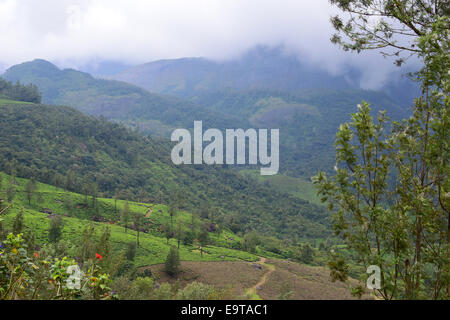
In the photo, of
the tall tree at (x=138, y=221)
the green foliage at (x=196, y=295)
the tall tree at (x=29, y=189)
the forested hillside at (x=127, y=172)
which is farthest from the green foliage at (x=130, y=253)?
the green foliage at (x=196, y=295)

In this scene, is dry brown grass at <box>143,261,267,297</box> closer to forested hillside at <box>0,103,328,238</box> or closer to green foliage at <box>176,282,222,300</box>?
green foliage at <box>176,282,222,300</box>

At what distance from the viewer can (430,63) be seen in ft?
17.2

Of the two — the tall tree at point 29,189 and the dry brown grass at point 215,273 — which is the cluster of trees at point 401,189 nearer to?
the dry brown grass at point 215,273

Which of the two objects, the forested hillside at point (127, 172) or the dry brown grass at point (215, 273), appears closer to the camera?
the dry brown grass at point (215, 273)

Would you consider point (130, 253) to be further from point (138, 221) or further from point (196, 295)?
point (196, 295)

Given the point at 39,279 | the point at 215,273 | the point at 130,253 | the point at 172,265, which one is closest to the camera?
the point at 39,279

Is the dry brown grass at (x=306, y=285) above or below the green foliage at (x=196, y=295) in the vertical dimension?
below

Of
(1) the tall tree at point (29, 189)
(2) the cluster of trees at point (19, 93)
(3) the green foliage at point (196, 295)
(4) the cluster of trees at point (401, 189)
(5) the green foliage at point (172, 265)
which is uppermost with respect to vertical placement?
(2) the cluster of trees at point (19, 93)

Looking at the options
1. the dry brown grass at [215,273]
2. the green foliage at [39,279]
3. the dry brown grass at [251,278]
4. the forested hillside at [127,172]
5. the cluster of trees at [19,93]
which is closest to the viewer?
the green foliage at [39,279]

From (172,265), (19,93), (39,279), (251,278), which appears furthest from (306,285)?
(19,93)

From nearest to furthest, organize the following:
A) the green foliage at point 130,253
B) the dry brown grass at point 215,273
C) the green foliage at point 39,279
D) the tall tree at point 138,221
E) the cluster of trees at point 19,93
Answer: the green foliage at point 39,279 → the dry brown grass at point 215,273 → the green foliage at point 130,253 → the tall tree at point 138,221 → the cluster of trees at point 19,93

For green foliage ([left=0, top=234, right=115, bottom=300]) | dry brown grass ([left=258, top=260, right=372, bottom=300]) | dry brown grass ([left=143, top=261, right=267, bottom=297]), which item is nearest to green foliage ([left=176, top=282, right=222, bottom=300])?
green foliage ([left=0, top=234, right=115, bottom=300])
